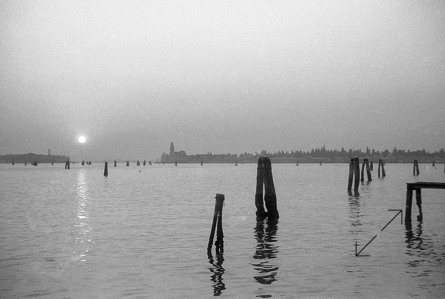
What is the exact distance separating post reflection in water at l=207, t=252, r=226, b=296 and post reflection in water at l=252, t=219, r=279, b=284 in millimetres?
979

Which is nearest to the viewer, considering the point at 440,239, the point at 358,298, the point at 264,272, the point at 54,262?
the point at 358,298

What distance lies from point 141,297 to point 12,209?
25.4 meters

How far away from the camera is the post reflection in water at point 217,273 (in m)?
12.5

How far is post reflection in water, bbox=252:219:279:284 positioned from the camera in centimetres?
1384

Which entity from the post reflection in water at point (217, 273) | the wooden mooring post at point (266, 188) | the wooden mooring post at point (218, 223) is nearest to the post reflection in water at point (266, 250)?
the wooden mooring post at point (266, 188)

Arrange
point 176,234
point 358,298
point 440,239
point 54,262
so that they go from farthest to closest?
1. point 176,234
2. point 440,239
3. point 54,262
4. point 358,298

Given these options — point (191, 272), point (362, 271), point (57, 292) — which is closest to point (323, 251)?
point (362, 271)

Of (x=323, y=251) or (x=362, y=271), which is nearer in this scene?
(x=362, y=271)

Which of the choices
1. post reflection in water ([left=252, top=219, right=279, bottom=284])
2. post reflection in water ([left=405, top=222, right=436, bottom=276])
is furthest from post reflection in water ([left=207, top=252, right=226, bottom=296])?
post reflection in water ([left=405, top=222, right=436, bottom=276])

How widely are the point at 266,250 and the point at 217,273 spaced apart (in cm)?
424

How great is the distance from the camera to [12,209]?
34.1m

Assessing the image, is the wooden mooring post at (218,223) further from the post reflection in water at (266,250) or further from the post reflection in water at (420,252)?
the post reflection in water at (420,252)

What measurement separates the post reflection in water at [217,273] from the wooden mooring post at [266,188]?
9.43 metres

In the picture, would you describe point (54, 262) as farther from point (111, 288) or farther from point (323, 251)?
point (323, 251)
